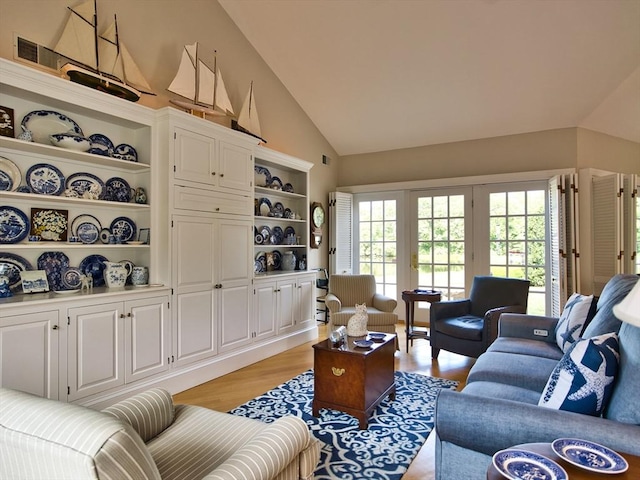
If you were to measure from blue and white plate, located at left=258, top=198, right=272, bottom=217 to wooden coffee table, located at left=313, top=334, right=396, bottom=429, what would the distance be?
219 cm

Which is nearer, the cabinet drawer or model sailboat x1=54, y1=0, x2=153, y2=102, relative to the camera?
model sailboat x1=54, y1=0, x2=153, y2=102

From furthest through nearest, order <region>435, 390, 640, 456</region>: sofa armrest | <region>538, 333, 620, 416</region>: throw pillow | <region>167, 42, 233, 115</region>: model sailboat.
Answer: <region>167, 42, 233, 115</region>: model sailboat
<region>538, 333, 620, 416</region>: throw pillow
<region>435, 390, 640, 456</region>: sofa armrest

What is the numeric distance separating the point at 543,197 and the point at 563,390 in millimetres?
4072

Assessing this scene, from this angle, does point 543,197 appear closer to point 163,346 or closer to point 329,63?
point 329,63

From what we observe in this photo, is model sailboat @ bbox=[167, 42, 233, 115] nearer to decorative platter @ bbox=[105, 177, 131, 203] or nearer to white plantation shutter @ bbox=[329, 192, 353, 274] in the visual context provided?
decorative platter @ bbox=[105, 177, 131, 203]

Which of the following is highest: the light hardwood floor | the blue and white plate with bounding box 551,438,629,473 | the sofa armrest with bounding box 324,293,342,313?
the blue and white plate with bounding box 551,438,629,473

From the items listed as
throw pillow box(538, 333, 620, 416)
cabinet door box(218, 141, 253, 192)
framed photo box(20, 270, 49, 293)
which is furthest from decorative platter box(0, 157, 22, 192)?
throw pillow box(538, 333, 620, 416)

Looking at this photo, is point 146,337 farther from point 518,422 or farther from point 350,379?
point 518,422

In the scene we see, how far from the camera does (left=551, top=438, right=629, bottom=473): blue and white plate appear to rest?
3.58 ft

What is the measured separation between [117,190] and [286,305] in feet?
7.18

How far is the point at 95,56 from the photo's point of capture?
9.29 ft

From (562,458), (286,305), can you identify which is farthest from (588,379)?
(286,305)

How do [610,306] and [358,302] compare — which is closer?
[610,306]

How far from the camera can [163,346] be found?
310 cm
